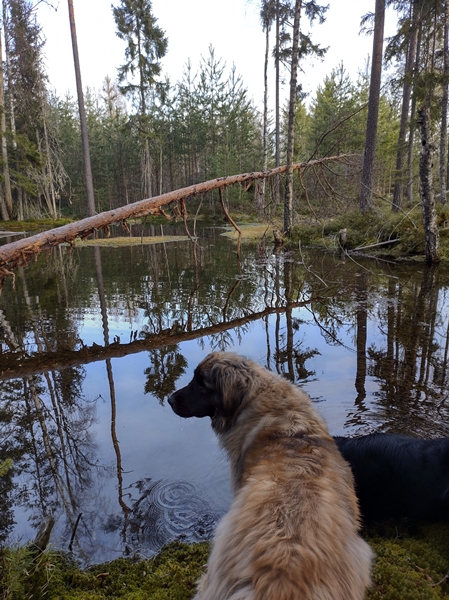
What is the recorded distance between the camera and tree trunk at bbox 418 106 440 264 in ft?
36.7

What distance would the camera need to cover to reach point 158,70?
32750 mm

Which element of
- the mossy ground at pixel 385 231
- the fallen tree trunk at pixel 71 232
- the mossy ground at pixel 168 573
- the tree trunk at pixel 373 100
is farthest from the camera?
the tree trunk at pixel 373 100

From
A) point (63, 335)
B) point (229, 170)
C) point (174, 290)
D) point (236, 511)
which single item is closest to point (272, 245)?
point (174, 290)

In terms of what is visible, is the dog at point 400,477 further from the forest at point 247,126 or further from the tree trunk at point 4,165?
the tree trunk at point 4,165

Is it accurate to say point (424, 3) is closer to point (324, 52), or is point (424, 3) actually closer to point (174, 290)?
point (324, 52)

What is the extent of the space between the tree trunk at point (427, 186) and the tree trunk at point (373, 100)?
4.00 meters

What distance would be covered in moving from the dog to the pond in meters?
1.13

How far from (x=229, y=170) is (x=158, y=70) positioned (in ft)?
42.8

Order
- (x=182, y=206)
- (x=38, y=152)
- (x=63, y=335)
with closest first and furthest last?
(x=63, y=335), (x=182, y=206), (x=38, y=152)

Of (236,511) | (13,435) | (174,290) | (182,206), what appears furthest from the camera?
(174,290)

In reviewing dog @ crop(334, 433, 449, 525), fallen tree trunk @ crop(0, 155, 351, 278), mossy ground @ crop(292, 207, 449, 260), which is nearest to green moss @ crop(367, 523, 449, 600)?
dog @ crop(334, 433, 449, 525)

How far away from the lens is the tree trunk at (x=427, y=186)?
36.7 ft

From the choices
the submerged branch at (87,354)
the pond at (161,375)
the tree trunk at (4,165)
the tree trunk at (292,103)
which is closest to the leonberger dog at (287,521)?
the pond at (161,375)

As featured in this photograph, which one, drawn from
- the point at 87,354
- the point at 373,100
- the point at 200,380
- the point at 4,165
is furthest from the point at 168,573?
the point at 4,165
